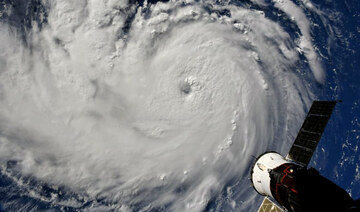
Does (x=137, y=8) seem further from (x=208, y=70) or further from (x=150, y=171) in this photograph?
(x=150, y=171)

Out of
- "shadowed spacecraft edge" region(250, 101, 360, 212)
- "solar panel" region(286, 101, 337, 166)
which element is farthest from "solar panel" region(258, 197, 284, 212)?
"solar panel" region(286, 101, 337, 166)

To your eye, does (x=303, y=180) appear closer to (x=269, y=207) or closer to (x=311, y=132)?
(x=269, y=207)

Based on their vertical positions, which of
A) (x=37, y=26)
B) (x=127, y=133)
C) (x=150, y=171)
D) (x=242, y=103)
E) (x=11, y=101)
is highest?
(x=37, y=26)

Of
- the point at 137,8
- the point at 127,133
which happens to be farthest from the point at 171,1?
the point at 127,133

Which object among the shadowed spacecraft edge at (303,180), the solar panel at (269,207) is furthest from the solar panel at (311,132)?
the solar panel at (269,207)

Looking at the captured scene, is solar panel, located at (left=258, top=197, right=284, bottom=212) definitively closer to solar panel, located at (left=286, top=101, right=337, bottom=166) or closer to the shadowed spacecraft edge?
the shadowed spacecraft edge

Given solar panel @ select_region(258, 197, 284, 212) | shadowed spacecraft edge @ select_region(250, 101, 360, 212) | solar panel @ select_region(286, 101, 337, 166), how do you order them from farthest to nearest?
solar panel @ select_region(258, 197, 284, 212)
solar panel @ select_region(286, 101, 337, 166)
shadowed spacecraft edge @ select_region(250, 101, 360, 212)

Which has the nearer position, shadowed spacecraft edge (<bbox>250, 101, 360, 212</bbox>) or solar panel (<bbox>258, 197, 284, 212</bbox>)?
shadowed spacecraft edge (<bbox>250, 101, 360, 212</bbox>)

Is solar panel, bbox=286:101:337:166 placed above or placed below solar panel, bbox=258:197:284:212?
above
